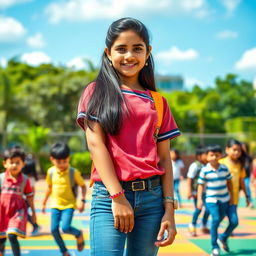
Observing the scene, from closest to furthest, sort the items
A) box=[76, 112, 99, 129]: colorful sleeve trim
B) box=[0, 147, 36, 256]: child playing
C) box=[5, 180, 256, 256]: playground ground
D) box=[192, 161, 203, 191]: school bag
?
box=[76, 112, 99, 129]: colorful sleeve trim
box=[0, 147, 36, 256]: child playing
box=[5, 180, 256, 256]: playground ground
box=[192, 161, 203, 191]: school bag

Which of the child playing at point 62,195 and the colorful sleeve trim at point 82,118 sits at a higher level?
the colorful sleeve trim at point 82,118

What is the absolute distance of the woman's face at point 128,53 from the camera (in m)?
2.33

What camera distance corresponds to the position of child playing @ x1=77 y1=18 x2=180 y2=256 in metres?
2.15

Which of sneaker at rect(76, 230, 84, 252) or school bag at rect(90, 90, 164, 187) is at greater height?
school bag at rect(90, 90, 164, 187)

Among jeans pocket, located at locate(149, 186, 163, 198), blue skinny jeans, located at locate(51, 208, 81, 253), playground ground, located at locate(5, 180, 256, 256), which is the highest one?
jeans pocket, located at locate(149, 186, 163, 198)

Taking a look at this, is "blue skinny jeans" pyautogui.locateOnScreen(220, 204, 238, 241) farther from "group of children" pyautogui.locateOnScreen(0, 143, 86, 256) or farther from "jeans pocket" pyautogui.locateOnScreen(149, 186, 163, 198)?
"jeans pocket" pyautogui.locateOnScreen(149, 186, 163, 198)

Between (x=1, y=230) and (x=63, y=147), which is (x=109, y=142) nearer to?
(x=1, y=230)

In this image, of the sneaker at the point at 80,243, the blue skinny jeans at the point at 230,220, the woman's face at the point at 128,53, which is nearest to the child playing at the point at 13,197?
the sneaker at the point at 80,243

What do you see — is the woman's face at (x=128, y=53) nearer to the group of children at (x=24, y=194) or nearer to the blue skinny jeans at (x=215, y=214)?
the group of children at (x=24, y=194)

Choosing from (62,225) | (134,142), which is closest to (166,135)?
(134,142)

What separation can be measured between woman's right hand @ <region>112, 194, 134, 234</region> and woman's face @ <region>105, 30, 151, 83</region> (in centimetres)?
69

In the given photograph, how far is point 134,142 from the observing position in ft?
7.27

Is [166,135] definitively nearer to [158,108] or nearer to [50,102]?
[158,108]

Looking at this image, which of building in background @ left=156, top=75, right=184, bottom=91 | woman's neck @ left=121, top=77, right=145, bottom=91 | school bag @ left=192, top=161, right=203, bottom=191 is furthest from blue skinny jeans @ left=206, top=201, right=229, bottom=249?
building in background @ left=156, top=75, right=184, bottom=91
